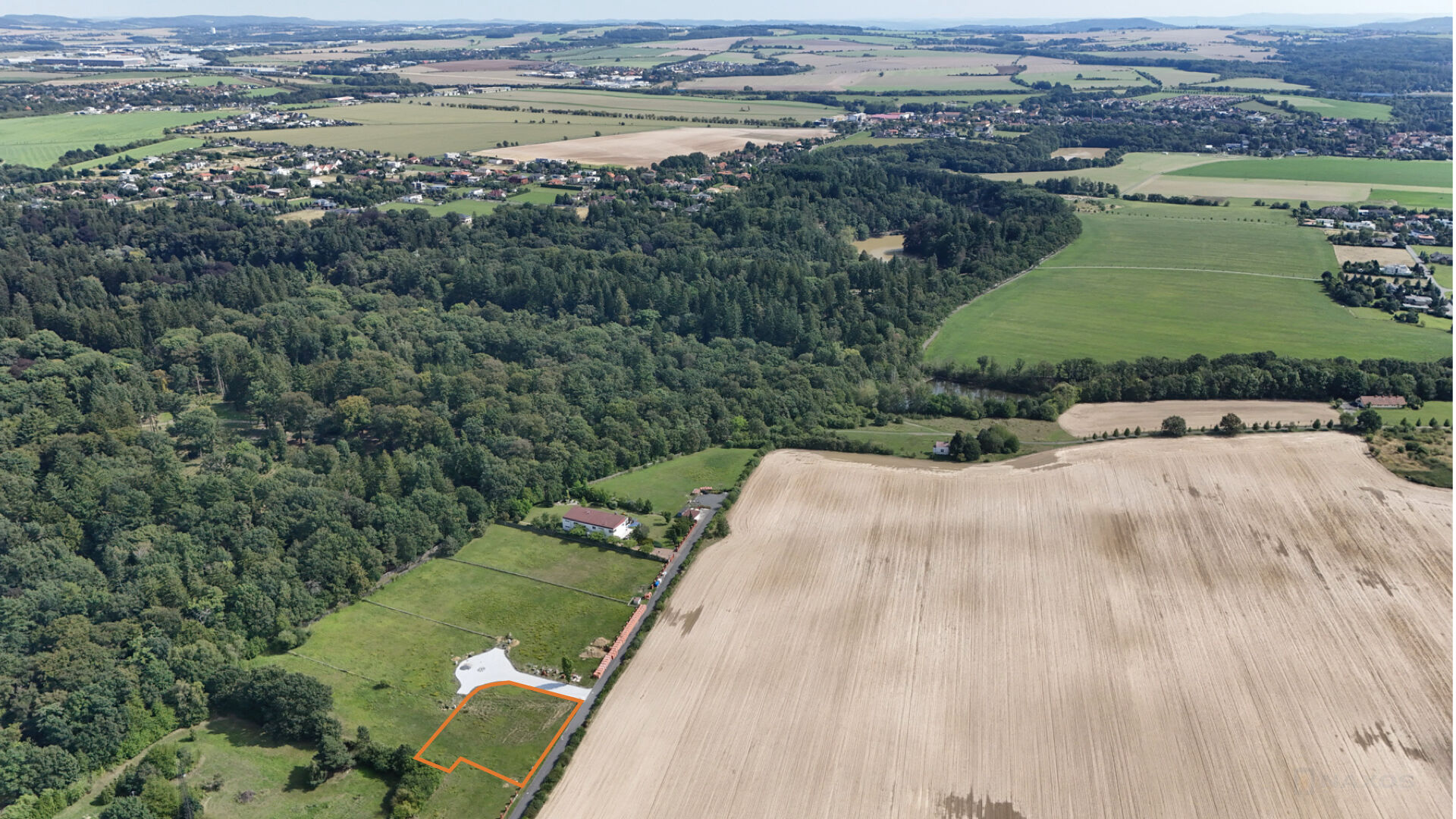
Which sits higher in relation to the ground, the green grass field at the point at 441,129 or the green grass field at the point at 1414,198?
the green grass field at the point at 441,129

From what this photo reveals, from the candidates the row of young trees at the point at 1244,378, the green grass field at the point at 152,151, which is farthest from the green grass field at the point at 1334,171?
the green grass field at the point at 152,151

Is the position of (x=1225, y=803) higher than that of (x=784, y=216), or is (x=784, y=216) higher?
(x=784, y=216)

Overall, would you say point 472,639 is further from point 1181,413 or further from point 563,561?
point 1181,413

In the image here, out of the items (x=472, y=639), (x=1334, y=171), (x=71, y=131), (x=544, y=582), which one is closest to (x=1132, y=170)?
(x=1334, y=171)

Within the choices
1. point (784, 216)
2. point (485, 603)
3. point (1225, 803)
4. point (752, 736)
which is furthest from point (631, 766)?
point (784, 216)

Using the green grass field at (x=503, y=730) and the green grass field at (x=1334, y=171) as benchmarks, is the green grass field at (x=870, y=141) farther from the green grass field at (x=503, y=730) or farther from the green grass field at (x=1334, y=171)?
the green grass field at (x=503, y=730)

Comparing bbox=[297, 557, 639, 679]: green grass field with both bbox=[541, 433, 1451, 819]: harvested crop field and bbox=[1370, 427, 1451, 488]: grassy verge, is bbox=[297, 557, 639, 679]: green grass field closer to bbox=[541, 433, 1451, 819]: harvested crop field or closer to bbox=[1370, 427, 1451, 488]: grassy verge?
bbox=[541, 433, 1451, 819]: harvested crop field

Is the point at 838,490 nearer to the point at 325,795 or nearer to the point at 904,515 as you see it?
the point at 904,515
